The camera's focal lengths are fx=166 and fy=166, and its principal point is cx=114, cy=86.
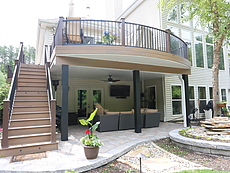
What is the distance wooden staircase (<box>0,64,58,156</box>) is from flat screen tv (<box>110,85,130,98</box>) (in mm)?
4947

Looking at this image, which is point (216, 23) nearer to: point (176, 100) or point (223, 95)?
point (176, 100)

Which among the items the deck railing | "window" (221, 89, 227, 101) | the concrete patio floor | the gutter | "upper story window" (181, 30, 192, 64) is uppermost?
the gutter

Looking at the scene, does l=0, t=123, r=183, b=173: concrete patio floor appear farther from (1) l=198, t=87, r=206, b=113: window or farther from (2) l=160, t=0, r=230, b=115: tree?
(1) l=198, t=87, r=206, b=113: window

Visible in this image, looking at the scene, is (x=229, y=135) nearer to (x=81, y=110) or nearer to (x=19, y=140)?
(x=19, y=140)

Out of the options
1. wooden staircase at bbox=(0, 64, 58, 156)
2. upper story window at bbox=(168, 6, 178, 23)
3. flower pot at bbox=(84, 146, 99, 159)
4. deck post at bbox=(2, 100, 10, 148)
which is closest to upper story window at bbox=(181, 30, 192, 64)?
upper story window at bbox=(168, 6, 178, 23)

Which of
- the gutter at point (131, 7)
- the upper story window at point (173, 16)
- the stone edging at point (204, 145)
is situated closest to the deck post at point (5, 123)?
the stone edging at point (204, 145)

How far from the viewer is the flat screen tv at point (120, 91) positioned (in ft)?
35.0

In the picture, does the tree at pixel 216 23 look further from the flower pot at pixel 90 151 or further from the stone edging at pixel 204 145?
the flower pot at pixel 90 151

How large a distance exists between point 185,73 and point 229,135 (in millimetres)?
3813

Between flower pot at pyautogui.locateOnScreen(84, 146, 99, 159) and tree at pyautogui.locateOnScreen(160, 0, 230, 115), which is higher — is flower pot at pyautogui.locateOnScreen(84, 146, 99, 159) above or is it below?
below

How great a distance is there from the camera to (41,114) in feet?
16.1

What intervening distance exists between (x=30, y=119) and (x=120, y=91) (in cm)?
686

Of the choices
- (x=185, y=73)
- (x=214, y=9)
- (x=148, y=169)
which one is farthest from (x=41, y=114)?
(x=214, y=9)

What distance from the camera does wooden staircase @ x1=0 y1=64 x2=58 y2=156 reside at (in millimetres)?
3963
